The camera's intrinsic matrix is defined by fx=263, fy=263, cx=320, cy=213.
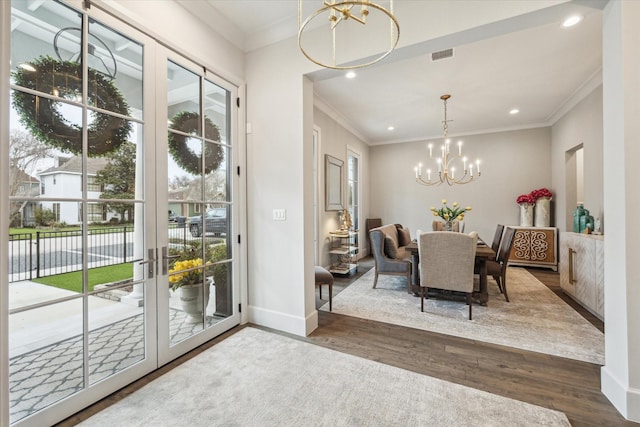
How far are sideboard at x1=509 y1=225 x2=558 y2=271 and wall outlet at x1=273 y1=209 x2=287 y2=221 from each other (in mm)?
4754

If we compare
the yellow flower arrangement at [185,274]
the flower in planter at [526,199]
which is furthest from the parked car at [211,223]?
the flower in planter at [526,199]

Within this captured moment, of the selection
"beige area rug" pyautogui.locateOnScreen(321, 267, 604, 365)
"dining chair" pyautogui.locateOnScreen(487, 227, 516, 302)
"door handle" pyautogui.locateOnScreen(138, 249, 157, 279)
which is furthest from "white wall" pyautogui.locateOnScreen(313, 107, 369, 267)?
"door handle" pyautogui.locateOnScreen(138, 249, 157, 279)

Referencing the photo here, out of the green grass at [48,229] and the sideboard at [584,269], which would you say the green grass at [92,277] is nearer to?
the green grass at [48,229]

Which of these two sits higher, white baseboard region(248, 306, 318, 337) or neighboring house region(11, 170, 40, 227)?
neighboring house region(11, 170, 40, 227)

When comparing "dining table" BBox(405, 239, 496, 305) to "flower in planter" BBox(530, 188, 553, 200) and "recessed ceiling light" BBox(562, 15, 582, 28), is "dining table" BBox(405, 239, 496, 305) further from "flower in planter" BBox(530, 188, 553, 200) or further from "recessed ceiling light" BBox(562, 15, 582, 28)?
"flower in planter" BBox(530, 188, 553, 200)

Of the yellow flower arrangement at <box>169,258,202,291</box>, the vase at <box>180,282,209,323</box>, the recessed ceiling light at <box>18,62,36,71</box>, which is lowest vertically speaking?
the vase at <box>180,282,209,323</box>

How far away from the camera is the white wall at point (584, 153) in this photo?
3.63 m

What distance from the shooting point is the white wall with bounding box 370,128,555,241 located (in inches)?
222

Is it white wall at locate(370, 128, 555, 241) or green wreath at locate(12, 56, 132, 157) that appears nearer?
green wreath at locate(12, 56, 132, 157)

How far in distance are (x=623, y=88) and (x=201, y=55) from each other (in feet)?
10.00

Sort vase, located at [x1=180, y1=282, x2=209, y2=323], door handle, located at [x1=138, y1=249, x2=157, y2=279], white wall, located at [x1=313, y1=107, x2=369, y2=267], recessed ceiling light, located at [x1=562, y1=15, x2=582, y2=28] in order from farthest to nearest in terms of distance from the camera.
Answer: white wall, located at [x1=313, y1=107, x2=369, y2=267] < vase, located at [x1=180, y1=282, x2=209, y2=323] < door handle, located at [x1=138, y1=249, x2=157, y2=279] < recessed ceiling light, located at [x1=562, y1=15, x2=582, y2=28]

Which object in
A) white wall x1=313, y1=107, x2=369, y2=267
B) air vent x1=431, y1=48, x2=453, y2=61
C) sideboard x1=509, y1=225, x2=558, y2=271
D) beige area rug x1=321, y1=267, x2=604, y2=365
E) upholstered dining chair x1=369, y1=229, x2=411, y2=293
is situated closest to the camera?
beige area rug x1=321, y1=267, x2=604, y2=365

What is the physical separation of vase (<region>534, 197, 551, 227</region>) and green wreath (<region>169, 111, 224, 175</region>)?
6011 millimetres

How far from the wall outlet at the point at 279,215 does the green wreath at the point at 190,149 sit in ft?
2.37
